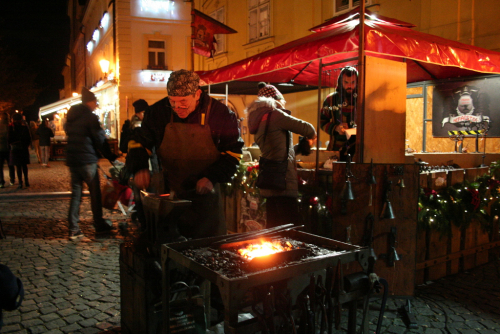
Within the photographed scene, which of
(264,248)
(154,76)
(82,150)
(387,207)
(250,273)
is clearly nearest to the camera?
(250,273)

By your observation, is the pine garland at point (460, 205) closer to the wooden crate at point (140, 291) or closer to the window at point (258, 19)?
the wooden crate at point (140, 291)

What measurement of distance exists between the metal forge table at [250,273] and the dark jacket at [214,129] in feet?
2.38

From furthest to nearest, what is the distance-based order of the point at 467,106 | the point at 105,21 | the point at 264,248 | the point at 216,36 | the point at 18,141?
1. the point at 105,21
2. the point at 216,36
3. the point at 18,141
4. the point at 467,106
5. the point at 264,248

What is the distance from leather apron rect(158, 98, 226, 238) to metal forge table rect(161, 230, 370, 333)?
2.17ft

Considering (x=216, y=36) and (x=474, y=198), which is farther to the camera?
(x=216, y=36)

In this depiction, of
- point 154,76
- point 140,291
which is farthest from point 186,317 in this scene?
point 154,76

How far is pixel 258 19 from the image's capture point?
1606cm

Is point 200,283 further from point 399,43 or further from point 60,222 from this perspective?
point 60,222

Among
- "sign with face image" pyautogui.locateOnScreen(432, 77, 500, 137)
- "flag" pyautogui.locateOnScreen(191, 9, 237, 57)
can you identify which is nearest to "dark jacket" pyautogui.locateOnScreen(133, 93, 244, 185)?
"flag" pyautogui.locateOnScreen(191, 9, 237, 57)

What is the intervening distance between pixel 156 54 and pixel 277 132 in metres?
20.8

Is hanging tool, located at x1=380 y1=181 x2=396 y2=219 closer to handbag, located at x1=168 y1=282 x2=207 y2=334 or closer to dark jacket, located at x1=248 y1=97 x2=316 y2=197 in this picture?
dark jacket, located at x1=248 y1=97 x2=316 y2=197

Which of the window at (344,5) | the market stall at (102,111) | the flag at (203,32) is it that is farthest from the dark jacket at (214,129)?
the market stall at (102,111)

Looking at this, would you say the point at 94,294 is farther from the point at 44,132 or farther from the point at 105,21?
the point at 105,21

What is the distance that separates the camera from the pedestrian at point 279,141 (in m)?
3.93
